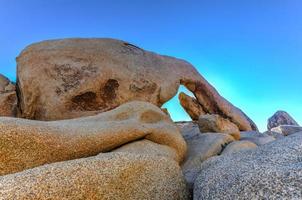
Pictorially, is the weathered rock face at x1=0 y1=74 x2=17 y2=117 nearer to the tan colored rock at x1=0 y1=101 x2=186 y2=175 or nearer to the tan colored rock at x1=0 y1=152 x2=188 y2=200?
the tan colored rock at x1=0 y1=101 x2=186 y2=175

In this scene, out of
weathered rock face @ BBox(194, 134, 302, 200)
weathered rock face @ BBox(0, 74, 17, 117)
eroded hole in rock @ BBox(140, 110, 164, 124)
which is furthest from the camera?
weathered rock face @ BBox(0, 74, 17, 117)

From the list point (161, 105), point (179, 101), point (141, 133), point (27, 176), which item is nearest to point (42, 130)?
point (27, 176)

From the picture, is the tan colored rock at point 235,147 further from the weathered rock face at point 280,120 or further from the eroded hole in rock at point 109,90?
the weathered rock face at point 280,120

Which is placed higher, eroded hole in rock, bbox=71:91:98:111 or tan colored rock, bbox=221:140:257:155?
eroded hole in rock, bbox=71:91:98:111

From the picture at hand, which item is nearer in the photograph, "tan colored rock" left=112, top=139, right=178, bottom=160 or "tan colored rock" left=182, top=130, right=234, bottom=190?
"tan colored rock" left=112, top=139, right=178, bottom=160

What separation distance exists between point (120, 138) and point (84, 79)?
3597 mm

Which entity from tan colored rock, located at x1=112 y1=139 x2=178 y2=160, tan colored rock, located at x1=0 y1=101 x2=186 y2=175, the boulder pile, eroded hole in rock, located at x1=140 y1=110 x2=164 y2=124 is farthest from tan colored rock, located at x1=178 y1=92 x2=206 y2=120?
tan colored rock, located at x1=112 y1=139 x2=178 y2=160

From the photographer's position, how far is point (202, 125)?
852cm

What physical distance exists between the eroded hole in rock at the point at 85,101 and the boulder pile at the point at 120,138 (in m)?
0.03

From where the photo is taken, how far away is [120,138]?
5.21 metres

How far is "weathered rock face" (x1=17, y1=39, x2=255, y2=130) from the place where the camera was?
8141 mm

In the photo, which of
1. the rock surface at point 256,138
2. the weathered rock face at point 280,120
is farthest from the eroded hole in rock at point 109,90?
the weathered rock face at point 280,120

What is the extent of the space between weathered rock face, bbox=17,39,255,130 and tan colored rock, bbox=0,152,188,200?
4765mm

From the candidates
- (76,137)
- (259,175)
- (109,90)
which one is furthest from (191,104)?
(259,175)
